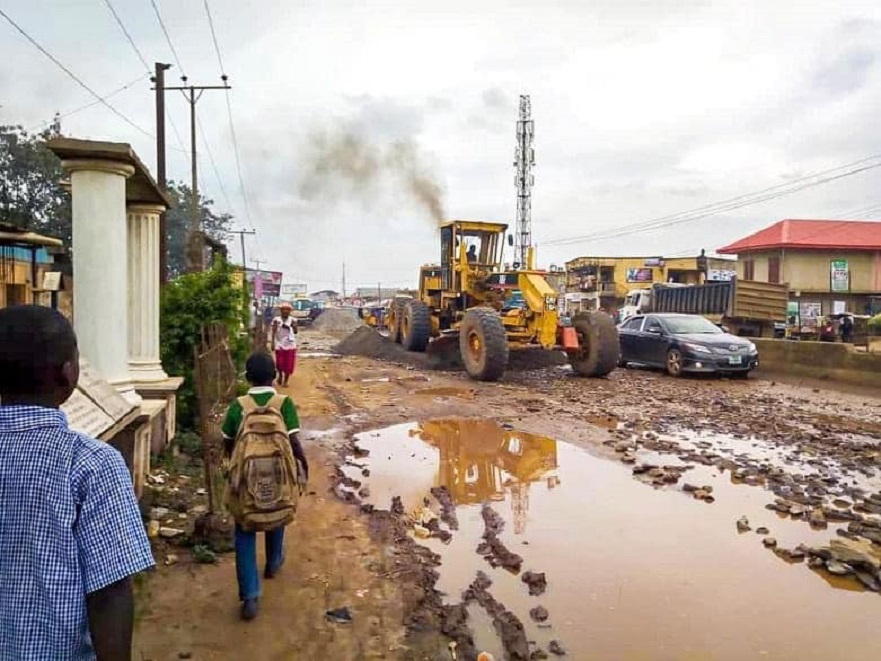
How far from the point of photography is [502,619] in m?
3.88

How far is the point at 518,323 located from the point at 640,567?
10067 millimetres

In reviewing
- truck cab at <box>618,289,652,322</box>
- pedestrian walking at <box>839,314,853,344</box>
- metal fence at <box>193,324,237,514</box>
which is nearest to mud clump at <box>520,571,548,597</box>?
metal fence at <box>193,324,237,514</box>

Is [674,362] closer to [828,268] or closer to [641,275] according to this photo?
[828,268]

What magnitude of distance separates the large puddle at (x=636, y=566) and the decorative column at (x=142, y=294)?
218 centimetres

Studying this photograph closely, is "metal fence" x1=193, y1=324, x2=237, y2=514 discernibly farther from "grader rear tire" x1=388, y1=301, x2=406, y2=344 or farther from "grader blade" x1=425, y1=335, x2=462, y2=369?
"grader rear tire" x1=388, y1=301, x2=406, y2=344

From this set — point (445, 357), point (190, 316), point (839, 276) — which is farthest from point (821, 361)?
point (839, 276)

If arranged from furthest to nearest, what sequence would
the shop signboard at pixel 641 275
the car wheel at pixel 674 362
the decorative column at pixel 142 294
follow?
1. the shop signboard at pixel 641 275
2. the car wheel at pixel 674 362
3. the decorative column at pixel 142 294

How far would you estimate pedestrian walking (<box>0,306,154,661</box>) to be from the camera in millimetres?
1619

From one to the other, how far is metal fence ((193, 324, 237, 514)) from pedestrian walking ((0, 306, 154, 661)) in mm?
3235

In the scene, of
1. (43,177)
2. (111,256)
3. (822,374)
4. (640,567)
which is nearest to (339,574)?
(640,567)

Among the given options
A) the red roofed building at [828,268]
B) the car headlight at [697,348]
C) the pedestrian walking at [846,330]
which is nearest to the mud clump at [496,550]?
the car headlight at [697,348]

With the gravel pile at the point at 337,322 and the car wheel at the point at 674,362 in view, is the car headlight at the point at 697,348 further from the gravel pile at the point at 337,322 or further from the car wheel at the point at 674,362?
the gravel pile at the point at 337,322

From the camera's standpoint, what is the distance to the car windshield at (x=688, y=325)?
50.4 ft

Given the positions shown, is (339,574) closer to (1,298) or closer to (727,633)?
(727,633)
